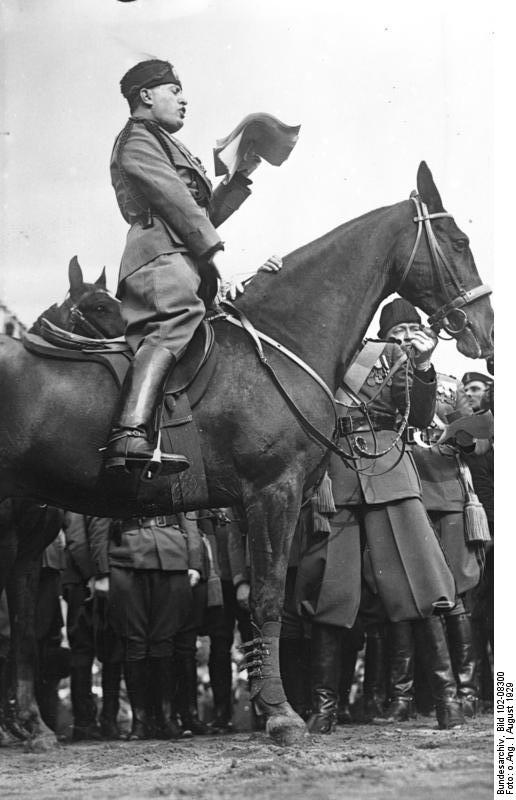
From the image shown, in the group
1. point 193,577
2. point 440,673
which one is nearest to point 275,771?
point 440,673

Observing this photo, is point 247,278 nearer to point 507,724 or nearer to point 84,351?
point 84,351

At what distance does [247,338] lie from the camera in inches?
252

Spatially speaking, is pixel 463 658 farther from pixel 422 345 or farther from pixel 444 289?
pixel 444 289

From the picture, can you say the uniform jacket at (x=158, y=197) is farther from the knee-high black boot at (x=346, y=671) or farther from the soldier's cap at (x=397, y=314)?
the knee-high black boot at (x=346, y=671)

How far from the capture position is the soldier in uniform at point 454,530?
7.39m

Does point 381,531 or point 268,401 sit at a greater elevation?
point 268,401

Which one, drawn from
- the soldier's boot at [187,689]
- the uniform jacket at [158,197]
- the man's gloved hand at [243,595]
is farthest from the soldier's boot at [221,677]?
the uniform jacket at [158,197]

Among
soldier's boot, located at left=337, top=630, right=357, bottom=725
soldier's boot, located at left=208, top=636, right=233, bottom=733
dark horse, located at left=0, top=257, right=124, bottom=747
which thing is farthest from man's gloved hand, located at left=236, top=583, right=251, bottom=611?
dark horse, located at left=0, top=257, right=124, bottom=747

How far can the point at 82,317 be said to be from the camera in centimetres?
762

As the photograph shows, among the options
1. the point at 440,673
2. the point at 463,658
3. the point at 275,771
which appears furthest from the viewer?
the point at 463,658

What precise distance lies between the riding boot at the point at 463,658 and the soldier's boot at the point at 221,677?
1.70 metres

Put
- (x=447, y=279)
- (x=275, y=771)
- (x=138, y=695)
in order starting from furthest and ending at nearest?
1. (x=138, y=695)
2. (x=447, y=279)
3. (x=275, y=771)

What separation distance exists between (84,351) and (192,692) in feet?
10.1

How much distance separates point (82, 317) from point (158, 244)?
4.32 ft
